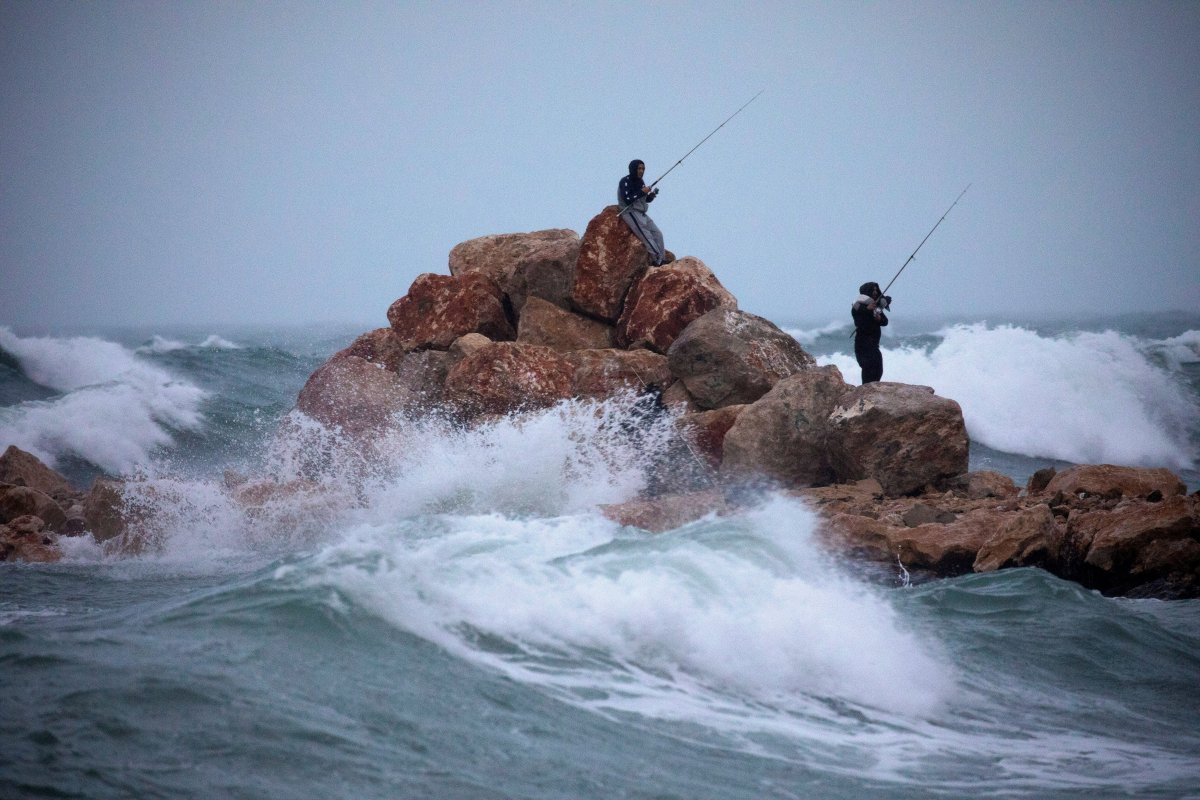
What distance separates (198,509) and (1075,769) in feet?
26.4

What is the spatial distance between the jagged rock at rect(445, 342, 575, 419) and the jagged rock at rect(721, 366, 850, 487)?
204 cm

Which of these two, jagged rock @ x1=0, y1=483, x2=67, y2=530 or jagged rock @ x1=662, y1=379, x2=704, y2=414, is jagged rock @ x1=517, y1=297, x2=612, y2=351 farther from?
jagged rock @ x1=0, y1=483, x2=67, y2=530

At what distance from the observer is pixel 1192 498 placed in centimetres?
847

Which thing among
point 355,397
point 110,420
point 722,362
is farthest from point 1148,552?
point 110,420

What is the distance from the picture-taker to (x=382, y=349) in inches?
496

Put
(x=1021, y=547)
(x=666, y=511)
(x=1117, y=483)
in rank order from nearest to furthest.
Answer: (x=1021, y=547)
(x=666, y=511)
(x=1117, y=483)

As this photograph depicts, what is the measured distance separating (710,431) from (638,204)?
3.16 metres

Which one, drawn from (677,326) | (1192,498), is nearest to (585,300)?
(677,326)

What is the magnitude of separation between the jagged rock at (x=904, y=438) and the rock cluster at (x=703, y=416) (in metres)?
0.01

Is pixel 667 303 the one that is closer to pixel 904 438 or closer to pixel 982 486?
pixel 904 438

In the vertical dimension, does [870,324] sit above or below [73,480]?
above

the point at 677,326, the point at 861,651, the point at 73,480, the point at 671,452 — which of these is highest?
→ the point at 677,326

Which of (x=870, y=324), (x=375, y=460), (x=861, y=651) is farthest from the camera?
(x=870, y=324)

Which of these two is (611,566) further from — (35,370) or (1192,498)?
(35,370)
